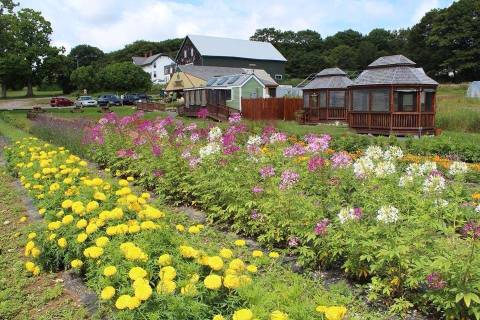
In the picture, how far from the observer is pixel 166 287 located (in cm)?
298

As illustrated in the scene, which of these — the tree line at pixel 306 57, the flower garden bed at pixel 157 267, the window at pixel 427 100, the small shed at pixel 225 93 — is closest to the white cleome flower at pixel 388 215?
the flower garden bed at pixel 157 267

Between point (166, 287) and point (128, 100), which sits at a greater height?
point (128, 100)

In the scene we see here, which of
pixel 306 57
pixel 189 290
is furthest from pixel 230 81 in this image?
pixel 306 57

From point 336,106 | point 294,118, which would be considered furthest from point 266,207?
point 294,118

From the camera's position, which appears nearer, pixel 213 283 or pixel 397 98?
pixel 213 283

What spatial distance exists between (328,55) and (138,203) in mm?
91368

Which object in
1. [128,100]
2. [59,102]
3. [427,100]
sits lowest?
[427,100]

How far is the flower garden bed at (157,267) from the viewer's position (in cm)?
293

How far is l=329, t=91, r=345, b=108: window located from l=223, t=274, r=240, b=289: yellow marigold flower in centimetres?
2457

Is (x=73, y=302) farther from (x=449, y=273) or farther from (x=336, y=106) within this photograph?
(x=336, y=106)

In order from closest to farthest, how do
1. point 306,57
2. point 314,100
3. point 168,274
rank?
point 168,274, point 314,100, point 306,57

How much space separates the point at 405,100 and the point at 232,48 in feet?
163

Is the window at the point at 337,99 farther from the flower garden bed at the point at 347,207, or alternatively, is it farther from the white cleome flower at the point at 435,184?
the white cleome flower at the point at 435,184

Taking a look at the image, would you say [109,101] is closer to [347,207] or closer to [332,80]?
[332,80]
